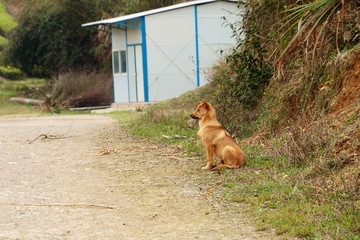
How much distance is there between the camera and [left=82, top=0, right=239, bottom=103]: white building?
28.5 meters

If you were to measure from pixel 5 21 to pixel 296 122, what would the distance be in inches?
2059

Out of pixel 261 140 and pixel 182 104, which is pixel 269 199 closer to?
pixel 261 140

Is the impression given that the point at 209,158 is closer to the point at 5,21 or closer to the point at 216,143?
the point at 216,143

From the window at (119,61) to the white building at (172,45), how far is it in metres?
0.56

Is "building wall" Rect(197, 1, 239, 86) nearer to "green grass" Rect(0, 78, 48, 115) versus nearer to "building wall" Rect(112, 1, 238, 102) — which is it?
A: "building wall" Rect(112, 1, 238, 102)

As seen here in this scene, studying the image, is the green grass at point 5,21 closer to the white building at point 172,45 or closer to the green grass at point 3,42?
the green grass at point 3,42

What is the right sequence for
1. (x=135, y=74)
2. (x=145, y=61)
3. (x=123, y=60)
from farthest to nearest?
(x=123, y=60) → (x=135, y=74) → (x=145, y=61)

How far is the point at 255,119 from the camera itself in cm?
1283

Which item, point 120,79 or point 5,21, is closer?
point 120,79

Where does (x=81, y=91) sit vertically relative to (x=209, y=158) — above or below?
above

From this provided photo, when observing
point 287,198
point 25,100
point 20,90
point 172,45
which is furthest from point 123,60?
point 287,198

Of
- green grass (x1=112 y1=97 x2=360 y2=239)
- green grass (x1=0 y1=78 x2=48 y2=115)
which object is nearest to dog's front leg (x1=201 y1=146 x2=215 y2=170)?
green grass (x1=112 y1=97 x2=360 y2=239)

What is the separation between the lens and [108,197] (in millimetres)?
→ 7773

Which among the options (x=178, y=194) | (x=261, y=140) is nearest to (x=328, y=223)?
(x=178, y=194)
